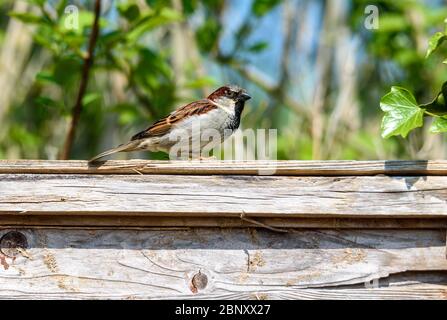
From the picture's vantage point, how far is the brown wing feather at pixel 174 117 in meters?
2.81

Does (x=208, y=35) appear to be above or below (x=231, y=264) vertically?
above

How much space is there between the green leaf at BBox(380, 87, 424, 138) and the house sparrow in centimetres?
101

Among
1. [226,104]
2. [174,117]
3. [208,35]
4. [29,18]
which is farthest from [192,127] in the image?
[208,35]

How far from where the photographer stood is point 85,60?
278 centimetres

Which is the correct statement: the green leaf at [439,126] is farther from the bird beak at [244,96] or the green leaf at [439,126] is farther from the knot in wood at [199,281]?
the bird beak at [244,96]

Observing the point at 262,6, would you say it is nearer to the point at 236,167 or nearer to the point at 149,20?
the point at 149,20

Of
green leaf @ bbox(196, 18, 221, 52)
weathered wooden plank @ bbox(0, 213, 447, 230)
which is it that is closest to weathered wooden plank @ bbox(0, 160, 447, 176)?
weathered wooden plank @ bbox(0, 213, 447, 230)

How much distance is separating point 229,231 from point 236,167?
0.15 metres

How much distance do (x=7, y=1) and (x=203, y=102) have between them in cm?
148

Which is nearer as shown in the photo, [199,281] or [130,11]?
[199,281]

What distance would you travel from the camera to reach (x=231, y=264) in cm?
187

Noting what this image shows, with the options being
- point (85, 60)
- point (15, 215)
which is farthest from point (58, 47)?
point (15, 215)

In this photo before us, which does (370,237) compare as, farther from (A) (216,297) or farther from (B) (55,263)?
(B) (55,263)

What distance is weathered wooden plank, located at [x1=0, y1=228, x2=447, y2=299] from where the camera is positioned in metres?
1.86
